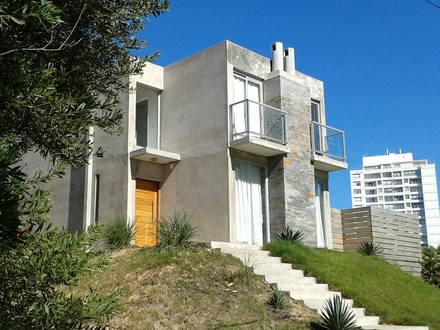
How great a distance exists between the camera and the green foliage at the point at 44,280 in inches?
205

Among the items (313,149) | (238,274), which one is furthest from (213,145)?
(238,274)

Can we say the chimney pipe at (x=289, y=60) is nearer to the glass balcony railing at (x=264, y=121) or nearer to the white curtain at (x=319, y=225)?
the glass balcony railing at (x=264, y=121)

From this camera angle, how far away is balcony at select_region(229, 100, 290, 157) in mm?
17094

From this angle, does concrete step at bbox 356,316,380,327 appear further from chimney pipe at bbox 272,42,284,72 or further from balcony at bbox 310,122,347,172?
chimney pipe at bbox 272,42,284,72

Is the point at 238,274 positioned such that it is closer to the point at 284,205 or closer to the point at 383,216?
the point at 284,205

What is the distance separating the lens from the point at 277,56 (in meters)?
19.8

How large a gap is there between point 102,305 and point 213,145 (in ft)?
40.8

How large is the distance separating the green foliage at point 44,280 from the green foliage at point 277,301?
255 inches

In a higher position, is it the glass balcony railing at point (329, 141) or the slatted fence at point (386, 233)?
the glass balcony railing at point (329, 141)

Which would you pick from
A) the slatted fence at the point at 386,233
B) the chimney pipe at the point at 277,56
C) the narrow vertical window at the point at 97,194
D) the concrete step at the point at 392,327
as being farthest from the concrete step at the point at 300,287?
the chimney pipe at the point at 277,56

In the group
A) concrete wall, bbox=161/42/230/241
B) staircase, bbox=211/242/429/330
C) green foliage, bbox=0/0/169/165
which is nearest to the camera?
green foliage, bbox=0/0/169/165

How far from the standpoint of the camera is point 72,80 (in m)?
6.80

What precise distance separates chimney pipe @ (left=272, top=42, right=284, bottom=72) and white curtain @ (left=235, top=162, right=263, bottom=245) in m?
3.77

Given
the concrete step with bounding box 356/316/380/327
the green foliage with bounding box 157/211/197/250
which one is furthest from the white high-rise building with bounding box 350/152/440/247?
the green foliage with bounding box 157/211/197/250
